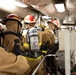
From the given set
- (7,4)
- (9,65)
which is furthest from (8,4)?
(9,65)

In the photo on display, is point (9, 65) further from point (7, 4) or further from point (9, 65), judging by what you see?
point (7, 4)

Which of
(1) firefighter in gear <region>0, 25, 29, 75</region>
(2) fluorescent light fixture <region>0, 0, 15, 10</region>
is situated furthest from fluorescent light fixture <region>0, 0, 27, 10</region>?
(1) firefighter in gear <region>0, 25, 29, 75</region>

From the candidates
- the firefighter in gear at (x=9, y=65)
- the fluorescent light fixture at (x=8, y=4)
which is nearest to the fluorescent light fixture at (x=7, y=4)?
the fluorescent light fixture at (x=8, y=4)

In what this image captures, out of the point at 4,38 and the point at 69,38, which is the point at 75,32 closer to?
the point at 69,38

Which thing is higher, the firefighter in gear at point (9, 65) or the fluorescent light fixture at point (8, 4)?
the fluorescent light fixture at point (8, 4)

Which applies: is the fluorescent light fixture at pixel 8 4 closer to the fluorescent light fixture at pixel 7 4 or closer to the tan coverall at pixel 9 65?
the fluorescent light fixture at pixel 7 4

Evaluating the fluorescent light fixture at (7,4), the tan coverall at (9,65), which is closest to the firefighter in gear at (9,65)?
the tan coverall at (9,65)

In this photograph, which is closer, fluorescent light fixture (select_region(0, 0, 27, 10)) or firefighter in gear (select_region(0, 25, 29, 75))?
firefighter in gear (select_region(0, 25, 29, 75))

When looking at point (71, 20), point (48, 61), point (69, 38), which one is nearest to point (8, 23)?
point (69, 38)

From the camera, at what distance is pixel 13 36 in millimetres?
2207

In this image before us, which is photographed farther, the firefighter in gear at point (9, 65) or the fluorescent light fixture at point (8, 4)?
the fluorescent light fixture at point (8, 4)

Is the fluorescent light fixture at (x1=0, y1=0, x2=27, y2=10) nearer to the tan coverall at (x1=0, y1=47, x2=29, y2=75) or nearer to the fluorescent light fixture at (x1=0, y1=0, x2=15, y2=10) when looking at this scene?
the fluorescent light fixture at (x1=0, y1=0, x2=15, y2=10)

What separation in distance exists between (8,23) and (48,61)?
1.61m

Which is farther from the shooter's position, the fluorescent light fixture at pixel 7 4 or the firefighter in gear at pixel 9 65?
the fluorescent light fixture at pixel 7 4
